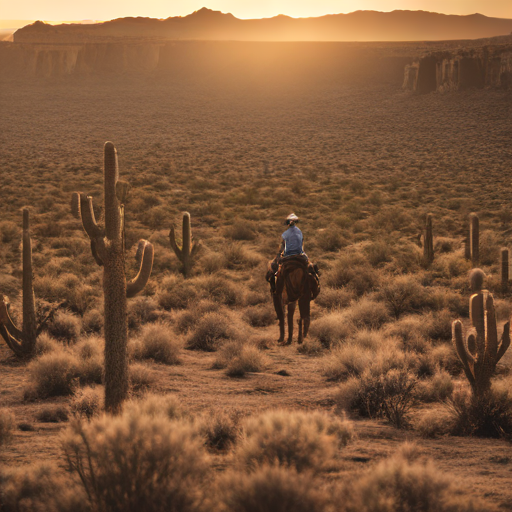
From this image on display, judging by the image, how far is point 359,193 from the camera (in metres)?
34.3

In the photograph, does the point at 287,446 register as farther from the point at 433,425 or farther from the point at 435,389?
the point at 435,389

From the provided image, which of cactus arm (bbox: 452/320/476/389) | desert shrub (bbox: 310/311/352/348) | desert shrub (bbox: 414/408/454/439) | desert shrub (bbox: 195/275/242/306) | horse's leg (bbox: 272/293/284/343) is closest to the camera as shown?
desert shrub (bbox: 414/408/454/439)

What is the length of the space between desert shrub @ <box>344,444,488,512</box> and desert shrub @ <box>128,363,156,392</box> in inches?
187

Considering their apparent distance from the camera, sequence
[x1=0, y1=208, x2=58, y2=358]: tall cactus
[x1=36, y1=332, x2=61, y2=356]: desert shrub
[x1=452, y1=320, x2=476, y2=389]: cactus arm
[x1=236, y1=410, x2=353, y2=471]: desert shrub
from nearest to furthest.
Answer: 1. [x1=236, y1=410, x2=353, y2=471]: desert shrub
2. [x1=452, y1=320, x2=476, y2=389]: cactus arm
3. [x1=0, y1=208, x2=58, y2=358]: tall cactus
4. [x1=36, y1=332, x2=61, y2=356]: desert shrub

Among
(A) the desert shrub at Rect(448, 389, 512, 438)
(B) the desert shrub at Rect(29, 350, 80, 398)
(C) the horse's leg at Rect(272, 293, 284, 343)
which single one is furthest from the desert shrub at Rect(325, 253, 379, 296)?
(B) the desert shrub at Rect(29, 350, 80, 398)

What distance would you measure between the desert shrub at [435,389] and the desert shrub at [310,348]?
2.99 meters

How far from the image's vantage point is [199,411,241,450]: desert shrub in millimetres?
6309

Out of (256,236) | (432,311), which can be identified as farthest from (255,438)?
(256,236)

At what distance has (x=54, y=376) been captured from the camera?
28.7 feet

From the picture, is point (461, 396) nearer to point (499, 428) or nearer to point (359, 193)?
point (499, 428)

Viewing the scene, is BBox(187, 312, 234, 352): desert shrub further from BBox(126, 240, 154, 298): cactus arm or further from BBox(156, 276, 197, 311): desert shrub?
BBox(126, 240, 154, 298): cactus arm

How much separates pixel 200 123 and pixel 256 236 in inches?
1647

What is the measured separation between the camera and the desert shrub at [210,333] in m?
11.8

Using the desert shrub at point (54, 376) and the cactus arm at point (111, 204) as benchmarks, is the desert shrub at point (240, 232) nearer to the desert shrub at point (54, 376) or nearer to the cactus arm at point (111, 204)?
the desert shrub at point (54, 376)
